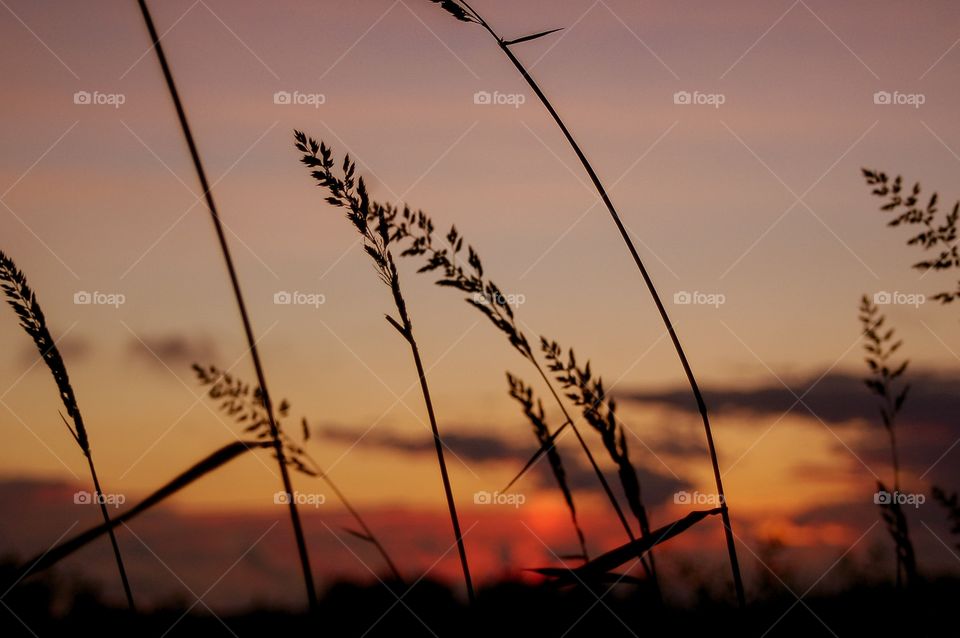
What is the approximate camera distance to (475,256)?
6.75 ft

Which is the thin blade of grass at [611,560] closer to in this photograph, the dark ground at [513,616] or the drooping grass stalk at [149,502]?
the dark ground at [513,616]

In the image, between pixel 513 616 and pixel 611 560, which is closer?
pixel 611 560

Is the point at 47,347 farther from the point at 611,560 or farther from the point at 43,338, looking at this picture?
the point at 611,560

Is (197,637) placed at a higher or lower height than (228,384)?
lower

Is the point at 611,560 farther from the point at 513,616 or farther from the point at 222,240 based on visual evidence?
the point at 222,240

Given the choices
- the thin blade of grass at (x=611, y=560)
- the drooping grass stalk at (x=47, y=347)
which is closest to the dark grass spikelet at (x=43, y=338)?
the drooping grass stalk at (x=47, y=347)

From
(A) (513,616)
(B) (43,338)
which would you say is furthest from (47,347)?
(A) (513,616)

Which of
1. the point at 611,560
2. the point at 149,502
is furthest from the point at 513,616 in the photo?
the point at 149,502

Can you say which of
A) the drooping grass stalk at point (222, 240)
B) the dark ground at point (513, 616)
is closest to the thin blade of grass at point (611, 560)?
the dark ground at point (513, 616)

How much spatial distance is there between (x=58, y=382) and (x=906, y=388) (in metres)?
2.32

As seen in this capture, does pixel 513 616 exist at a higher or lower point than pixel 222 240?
lower

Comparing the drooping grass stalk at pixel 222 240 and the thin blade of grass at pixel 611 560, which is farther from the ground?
the drooping grass stalk at pixel 222 240

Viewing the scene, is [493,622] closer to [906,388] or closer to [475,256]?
[475,256]

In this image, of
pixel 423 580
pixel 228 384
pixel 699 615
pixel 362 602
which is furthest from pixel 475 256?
pixel 699 615
